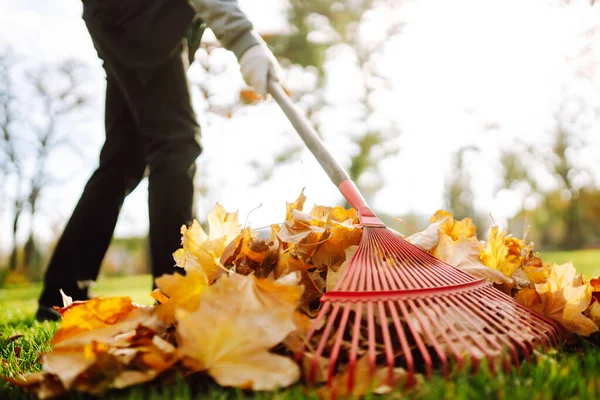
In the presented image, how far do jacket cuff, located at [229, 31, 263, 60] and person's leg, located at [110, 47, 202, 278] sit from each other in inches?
12.6

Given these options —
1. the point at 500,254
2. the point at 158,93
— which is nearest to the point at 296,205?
the point at 500,254

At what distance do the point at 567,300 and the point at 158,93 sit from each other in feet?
5.66

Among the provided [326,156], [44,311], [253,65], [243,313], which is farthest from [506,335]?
[44,311]

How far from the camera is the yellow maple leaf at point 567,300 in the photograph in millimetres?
1132

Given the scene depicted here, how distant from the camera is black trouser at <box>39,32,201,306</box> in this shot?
1969 mm

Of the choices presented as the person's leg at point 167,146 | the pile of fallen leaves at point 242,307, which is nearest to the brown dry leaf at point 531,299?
the pile of fallen leaves at point 242,307

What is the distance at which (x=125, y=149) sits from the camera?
2.37m

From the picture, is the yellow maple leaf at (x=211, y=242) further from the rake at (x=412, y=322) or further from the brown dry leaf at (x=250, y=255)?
the rake at (x=412, y=322)

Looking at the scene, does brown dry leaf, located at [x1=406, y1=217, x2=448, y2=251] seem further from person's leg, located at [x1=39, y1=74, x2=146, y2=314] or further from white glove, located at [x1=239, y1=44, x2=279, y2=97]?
person's leg, located at [x1=39, y1=74, x2=146, y2=314]

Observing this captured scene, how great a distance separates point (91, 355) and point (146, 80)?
4.86 ft

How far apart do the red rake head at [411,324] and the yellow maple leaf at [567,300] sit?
0.08 m

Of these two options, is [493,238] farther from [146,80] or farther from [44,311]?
[44,311]

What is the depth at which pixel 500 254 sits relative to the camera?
4.42 feet

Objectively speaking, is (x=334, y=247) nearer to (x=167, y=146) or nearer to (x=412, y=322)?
(x=412, y=322)
